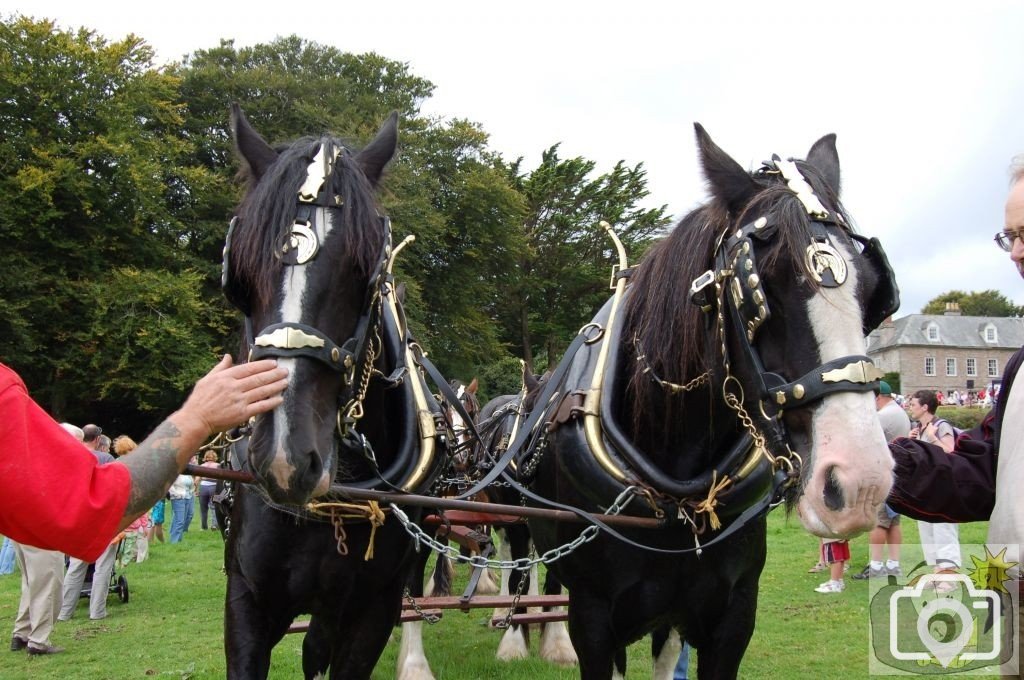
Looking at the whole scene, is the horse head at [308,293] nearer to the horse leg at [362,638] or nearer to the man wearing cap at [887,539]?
the horse leg at [362,638]

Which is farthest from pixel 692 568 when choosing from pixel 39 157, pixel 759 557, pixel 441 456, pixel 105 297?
pixel 39 157

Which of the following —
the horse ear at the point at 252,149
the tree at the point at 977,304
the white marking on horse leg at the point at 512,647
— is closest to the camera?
the horse ear at the point at 252,149

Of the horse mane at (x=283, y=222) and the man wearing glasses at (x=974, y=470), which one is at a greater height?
the horse mane at (x=283, y=222)

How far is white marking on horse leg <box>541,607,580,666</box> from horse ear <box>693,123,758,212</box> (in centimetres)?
439

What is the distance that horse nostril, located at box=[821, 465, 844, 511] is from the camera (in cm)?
200

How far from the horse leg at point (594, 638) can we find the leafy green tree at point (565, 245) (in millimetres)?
30305

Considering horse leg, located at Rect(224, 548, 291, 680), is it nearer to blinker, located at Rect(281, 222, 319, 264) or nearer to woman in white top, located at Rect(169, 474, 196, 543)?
blinker, located at Rect(281, 222, 319, 264)

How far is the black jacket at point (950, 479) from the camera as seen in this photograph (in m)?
2.44

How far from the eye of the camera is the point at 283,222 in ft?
8.17

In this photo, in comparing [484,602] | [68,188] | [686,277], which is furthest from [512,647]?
[68,188]

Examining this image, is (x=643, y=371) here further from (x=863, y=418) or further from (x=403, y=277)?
(x=403, y=277)

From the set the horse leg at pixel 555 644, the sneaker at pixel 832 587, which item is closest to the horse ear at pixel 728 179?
the horse leg at pixel 555 644

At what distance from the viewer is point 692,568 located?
3113mm

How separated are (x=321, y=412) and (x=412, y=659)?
151 inches
